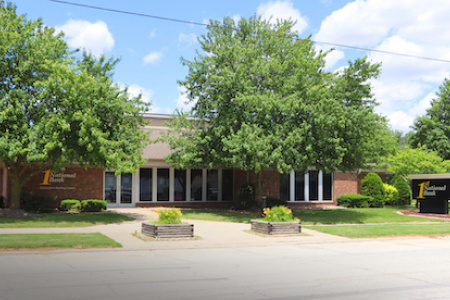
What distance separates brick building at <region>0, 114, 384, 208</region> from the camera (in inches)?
1037

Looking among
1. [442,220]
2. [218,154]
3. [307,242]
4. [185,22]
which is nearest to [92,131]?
[185,22]

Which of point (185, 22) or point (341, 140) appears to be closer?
point (185, 22)

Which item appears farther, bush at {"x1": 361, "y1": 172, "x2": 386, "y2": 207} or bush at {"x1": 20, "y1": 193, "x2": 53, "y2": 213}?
bush at {"x1": 361, "y1": 172, "x2": 386, "y2": 207}

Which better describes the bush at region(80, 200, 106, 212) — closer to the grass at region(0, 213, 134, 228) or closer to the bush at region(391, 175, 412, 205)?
the grass at region(0, 213, 134, 228)

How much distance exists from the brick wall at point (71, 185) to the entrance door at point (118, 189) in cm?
91

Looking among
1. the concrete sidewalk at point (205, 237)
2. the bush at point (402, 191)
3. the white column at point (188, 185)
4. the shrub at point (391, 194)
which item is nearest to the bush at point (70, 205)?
the concrete sidewalk at point (205, 237)

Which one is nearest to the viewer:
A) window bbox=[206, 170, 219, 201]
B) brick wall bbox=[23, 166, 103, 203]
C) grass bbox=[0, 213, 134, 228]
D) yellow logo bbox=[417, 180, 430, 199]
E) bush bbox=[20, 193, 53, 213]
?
grass bbox=[0, 213, 134, 228]

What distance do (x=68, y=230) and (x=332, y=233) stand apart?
32.8ft

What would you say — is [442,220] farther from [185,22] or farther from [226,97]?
[185,22]

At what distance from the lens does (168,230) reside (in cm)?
1470

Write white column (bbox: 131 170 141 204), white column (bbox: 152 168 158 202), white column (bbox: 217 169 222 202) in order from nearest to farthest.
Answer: white column (bbox: 131 170 141 204) → white column (bbox: 152 168 158 202) → white column (bbox: 217 169 222 202)

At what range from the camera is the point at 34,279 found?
837 cm

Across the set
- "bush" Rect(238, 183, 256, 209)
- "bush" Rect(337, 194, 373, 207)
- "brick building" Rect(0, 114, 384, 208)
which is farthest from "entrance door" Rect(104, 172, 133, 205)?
"bush" Rect(337, 194, 373, 207)

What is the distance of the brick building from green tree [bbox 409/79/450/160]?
2009cm
